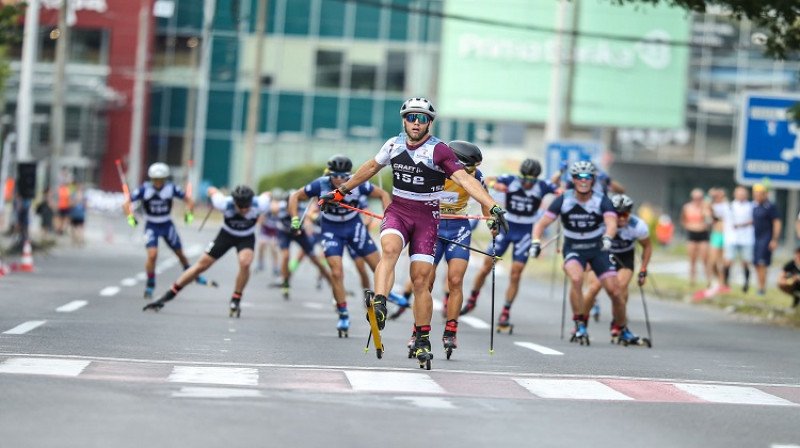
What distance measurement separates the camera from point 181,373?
37.0ft

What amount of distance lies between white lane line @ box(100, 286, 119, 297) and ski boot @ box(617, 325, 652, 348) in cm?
749

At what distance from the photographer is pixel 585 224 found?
17.0 metres

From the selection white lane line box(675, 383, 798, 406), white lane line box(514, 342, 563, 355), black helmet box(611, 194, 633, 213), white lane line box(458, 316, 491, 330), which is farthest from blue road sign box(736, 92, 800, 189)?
white lane line box(675, 383, 798, 406)

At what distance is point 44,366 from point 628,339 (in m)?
7.24

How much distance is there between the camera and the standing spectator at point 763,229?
27.8m

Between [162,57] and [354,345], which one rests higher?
[162,57]

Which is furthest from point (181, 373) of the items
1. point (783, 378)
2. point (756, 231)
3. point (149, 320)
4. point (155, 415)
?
point (756, 231)

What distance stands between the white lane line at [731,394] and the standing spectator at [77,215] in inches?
1134

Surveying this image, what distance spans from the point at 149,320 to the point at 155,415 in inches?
331

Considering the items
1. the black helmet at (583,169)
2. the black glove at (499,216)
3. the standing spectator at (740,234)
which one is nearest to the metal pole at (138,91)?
the standing spectator at (740,234)

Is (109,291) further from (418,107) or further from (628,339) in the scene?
(418,107)

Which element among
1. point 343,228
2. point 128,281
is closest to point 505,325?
point 343,228

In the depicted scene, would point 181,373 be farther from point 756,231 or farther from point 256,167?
point 256,167

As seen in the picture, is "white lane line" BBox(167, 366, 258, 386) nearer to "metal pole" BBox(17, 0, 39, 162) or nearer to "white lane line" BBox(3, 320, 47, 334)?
"white lane line" BBox(3, 320, 47, 334)
